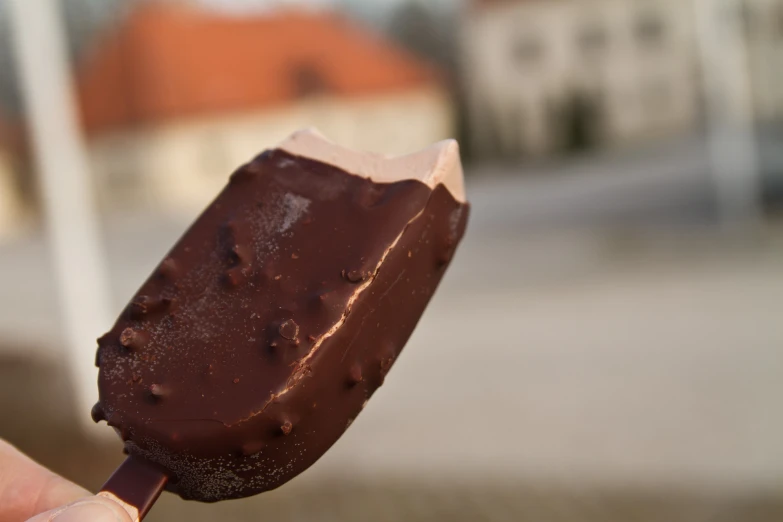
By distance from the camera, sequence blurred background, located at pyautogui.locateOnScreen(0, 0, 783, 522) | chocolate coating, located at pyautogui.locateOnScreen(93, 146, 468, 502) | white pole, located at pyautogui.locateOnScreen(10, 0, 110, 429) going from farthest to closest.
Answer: white pole, located at pyautogui.locateOnScreen(10, 0, 110, 429)
blurred background, located at pyautogui.locateOnScreen(0, 0, 783, 522)
chocolate coating, located at pyautogui.locateOnScreen(93, 146, 468, 502)

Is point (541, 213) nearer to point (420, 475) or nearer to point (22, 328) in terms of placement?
point (22, 328)

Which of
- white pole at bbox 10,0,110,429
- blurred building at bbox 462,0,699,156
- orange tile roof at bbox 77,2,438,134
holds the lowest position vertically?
blurred building at bbox 462,0,699,156

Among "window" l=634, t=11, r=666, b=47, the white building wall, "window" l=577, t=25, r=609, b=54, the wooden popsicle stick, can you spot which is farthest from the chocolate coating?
"window" l=634, t=11, r=666, b=47

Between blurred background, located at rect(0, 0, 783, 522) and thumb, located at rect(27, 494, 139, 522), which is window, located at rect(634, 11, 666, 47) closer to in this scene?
blurred background, located at rect(0, 0, 783, 522)

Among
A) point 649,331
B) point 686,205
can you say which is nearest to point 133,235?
point 686,205

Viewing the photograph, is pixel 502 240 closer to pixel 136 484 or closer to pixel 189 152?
pixel 136 484

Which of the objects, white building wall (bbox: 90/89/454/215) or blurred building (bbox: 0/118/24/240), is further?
blurred building (bbox: 0/118/24/240)

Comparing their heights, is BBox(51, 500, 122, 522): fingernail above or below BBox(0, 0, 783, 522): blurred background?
above
